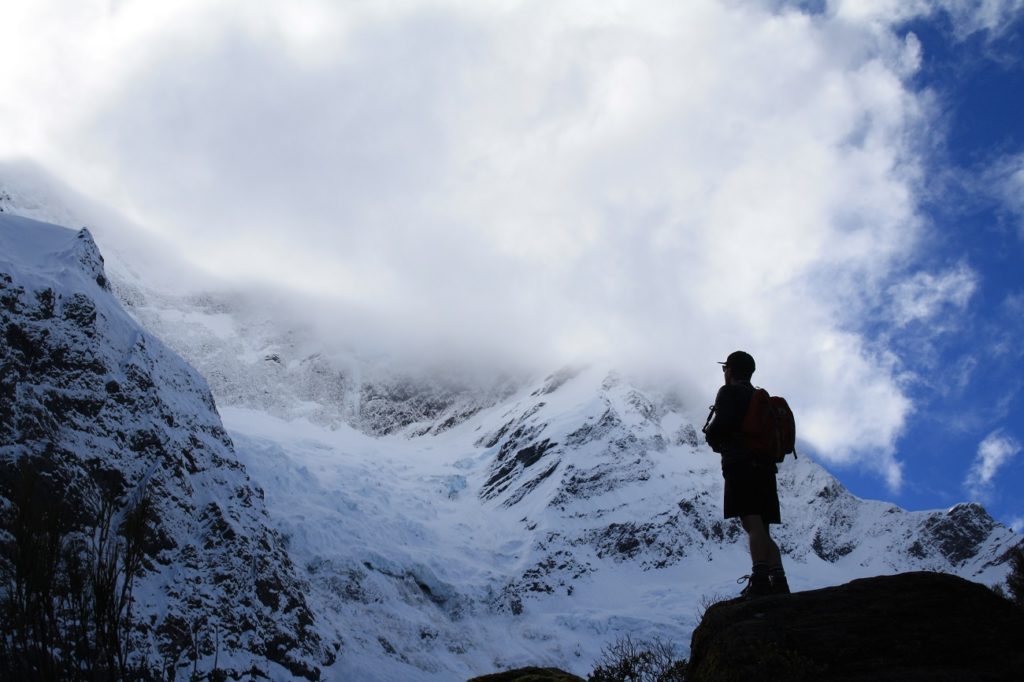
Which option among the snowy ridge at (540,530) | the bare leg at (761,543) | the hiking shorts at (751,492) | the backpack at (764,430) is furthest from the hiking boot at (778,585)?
the snowy ridge at (540,530)

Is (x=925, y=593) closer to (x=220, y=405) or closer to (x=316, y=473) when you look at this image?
(x=316, y=473)

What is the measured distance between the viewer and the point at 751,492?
7.22 m

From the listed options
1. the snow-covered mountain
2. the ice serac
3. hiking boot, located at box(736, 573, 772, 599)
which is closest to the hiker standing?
hiking boot, located at box(736, 573, 772, 599)

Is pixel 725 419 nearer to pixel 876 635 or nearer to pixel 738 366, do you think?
pixel 738 366

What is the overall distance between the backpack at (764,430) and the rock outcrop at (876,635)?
1359 millimetres

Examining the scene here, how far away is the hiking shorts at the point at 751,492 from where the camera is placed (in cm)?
721

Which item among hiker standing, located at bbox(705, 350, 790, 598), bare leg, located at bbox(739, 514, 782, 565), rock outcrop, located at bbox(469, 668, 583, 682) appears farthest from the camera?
rock outcrop, located at bbox(469, 668, 583, 682)

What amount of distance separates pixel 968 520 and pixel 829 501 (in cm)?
2769

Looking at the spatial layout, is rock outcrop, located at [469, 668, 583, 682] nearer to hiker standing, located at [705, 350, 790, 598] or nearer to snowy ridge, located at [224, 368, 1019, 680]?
hiker standing, located at [705, 350, 790, 598]

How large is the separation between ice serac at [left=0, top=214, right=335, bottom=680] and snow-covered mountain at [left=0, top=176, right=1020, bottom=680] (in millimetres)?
2840

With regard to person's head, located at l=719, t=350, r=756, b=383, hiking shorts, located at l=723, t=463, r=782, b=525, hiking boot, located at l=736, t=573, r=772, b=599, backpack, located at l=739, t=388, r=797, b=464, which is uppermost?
person's head, located at l=719, t=350, r=756, b=383

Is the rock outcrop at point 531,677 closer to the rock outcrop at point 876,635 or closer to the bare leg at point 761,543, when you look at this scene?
the rock outcrop at point 876,635

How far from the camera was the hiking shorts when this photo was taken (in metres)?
7.21

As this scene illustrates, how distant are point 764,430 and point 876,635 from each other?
Answer: 2043mm
